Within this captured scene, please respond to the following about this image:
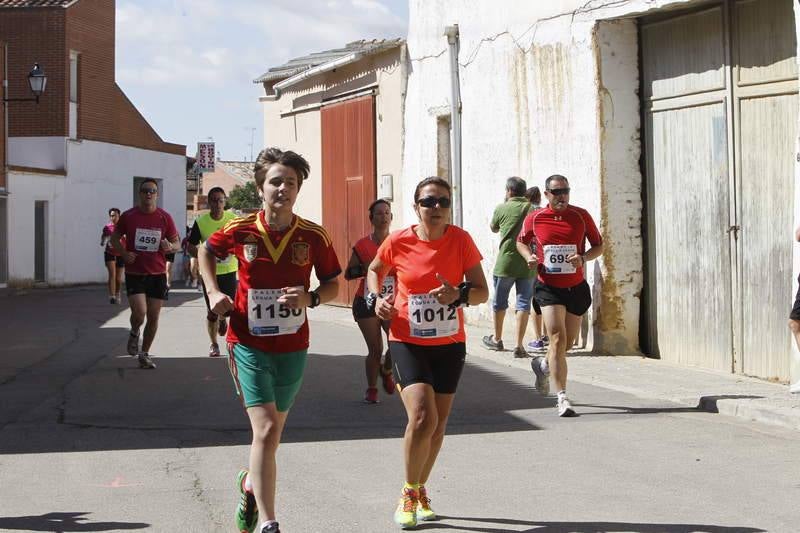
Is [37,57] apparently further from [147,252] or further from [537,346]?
[537,346]

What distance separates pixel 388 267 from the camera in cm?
685

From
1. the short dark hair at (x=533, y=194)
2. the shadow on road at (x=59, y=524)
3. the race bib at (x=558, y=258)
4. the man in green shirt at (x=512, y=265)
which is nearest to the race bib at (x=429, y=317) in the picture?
the shadow on road at (x=59, y=524)

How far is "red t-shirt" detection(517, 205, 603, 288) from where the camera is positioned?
1013cm

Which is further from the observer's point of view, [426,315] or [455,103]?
[455,103]

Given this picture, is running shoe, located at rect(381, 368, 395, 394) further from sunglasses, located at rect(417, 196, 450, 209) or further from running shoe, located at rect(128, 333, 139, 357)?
sunglasses, located at rect(417, 196, 450, 209)

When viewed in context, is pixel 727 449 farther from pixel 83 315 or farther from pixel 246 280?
pixel 83 315

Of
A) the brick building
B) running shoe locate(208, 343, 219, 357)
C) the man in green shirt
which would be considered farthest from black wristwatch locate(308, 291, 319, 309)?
the brick building

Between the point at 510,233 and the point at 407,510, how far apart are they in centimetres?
868

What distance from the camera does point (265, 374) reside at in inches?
238

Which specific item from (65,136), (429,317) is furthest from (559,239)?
(65,136)

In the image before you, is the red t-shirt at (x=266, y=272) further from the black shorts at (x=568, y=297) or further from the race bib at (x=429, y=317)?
the black shorts at (x=568, y=297)

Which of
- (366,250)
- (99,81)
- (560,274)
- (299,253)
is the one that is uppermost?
(99,81)

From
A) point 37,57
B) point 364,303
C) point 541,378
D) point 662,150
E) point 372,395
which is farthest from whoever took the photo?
point 37,57

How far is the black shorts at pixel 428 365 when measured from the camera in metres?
6.57
